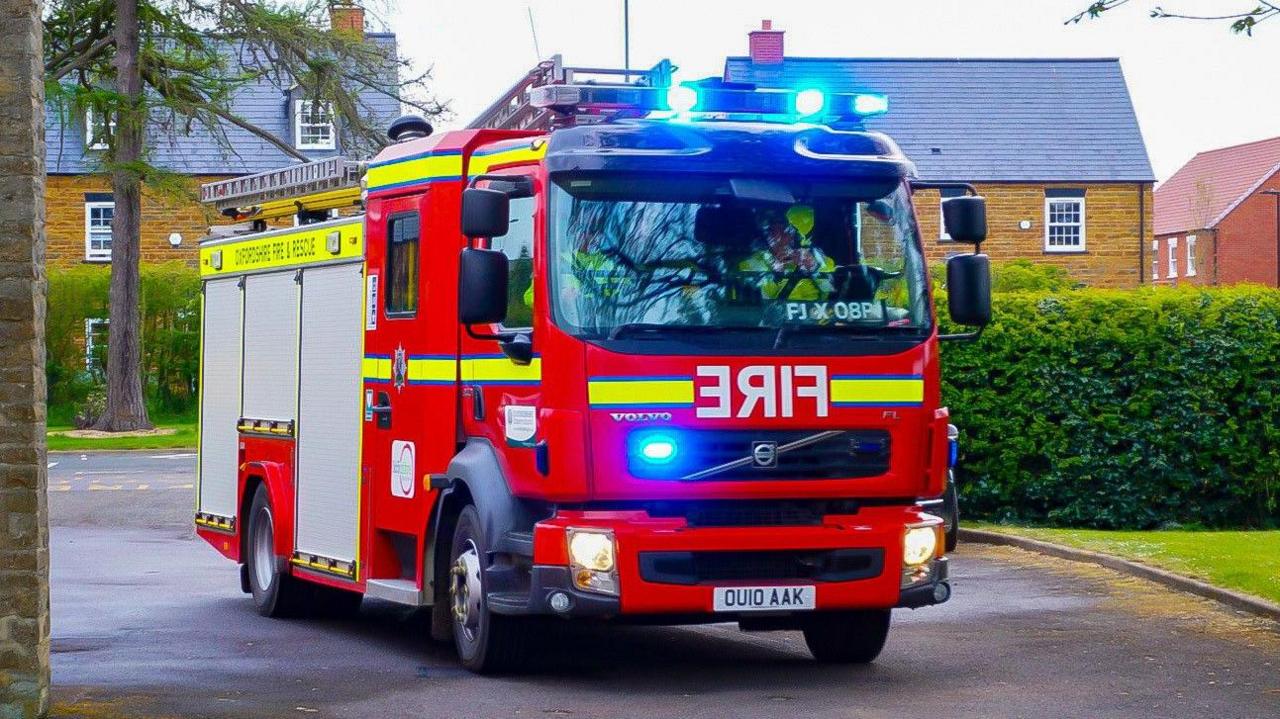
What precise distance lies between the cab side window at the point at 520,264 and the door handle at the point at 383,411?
5.61 feet

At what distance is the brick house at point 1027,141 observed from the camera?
56.9 meters

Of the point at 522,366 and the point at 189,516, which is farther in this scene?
the point at 189,516

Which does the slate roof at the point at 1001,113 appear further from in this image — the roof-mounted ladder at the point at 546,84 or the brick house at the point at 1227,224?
the roof-mounted ladder at the point at 546,84

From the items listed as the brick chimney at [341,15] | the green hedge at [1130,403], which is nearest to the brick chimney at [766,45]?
the brick chimney at [341,15]

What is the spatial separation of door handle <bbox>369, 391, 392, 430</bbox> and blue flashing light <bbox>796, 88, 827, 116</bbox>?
2.94 meters

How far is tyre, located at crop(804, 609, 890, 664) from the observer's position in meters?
11.2

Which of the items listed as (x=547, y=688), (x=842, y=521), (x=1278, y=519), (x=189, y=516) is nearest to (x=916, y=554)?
(x=842, y=521)

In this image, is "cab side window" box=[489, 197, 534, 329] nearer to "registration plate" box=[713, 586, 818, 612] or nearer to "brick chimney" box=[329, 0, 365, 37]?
"registration plate" box=[713, 586, 818, 612]

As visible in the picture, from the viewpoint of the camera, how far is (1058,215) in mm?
57031

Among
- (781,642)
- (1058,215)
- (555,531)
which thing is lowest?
(781,642)

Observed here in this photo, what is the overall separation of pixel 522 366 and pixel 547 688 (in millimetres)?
1624

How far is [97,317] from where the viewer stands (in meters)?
40.9

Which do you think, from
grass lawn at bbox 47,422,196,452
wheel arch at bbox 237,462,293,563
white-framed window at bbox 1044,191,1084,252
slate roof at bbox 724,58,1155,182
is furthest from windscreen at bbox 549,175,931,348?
white-framed window at bbox 1044,191,1084,252

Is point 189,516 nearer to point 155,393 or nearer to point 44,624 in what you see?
point 44,624
